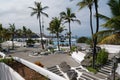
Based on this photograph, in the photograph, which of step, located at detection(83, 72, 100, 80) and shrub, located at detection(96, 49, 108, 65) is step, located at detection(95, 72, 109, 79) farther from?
shrub, located at detection(96, 49, 108, 65)

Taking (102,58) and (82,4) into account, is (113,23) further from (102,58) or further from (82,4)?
(82,4)

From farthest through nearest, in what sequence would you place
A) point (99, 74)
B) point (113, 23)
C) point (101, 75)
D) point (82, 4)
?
1. point (82, 4)
2. point (99, 74)
3. point (101, 75)
4. point (113, 23)

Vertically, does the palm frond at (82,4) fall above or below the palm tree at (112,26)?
above

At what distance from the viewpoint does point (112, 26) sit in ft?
53.2

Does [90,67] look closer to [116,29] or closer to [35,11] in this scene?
[116,29]

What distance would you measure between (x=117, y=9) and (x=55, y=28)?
119 ft

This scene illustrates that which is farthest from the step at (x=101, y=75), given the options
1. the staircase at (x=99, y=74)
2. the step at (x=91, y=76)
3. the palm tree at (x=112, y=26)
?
the palm tree at (x=112, y=26)

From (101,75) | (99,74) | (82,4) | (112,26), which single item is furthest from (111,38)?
(82,4)

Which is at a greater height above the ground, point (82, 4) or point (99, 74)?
point (82, 4)

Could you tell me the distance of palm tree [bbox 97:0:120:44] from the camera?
15.8m

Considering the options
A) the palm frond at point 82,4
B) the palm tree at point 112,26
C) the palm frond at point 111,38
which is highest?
the palm frond at point 82,4

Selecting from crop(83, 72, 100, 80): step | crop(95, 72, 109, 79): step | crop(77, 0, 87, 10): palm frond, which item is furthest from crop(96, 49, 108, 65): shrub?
crop(77, 0, 87, 10): palm frond

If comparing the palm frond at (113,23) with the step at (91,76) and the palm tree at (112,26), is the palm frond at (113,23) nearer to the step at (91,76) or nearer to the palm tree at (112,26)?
the palm tree at (112,26)

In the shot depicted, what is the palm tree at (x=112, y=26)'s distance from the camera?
15.8 meters
